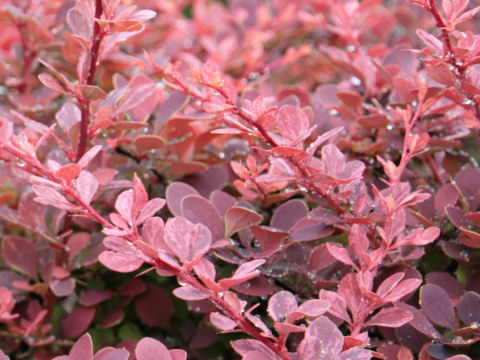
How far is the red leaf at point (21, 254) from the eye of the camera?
1077 millimetres

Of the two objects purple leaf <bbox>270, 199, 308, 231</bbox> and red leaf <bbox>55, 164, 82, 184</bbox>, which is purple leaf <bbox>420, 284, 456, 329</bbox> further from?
red leaf <bbox>55, 164, 82, 184</bbox>

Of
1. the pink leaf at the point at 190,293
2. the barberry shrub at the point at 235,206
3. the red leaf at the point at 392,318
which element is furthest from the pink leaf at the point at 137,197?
the red leaf at the point at 392,318

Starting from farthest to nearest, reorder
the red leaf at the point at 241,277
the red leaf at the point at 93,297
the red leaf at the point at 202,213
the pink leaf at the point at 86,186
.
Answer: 1. the red leaf at the point at 93,297
2. the red leaf at the point at 202,213
3. the pink leaf at the point at 86,186
4. the red leaf at the point at 241,277

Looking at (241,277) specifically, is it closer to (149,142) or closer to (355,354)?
(355,354)

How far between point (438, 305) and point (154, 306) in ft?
1.82

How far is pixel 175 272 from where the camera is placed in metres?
0.74

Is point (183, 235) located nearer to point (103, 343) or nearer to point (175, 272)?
point (175, 272)

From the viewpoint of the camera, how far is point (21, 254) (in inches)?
42.8

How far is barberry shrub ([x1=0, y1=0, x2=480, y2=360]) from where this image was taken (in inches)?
30.3

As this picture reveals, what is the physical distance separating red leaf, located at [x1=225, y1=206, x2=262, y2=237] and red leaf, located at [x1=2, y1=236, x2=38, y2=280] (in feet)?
1.41

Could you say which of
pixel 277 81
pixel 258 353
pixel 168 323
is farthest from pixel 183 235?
pixel 277 81

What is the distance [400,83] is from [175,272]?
583mm

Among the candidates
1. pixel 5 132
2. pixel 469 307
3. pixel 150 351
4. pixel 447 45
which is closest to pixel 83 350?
pixel 150 351

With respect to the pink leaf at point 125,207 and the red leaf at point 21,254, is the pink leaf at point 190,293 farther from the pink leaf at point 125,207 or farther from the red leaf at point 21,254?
the red leaf at point 21,254
